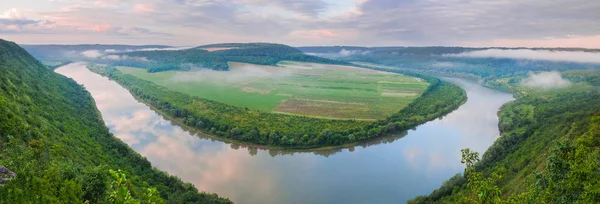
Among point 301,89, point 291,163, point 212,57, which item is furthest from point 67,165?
point 212,57

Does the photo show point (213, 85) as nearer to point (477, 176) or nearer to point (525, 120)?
point (525, 120)

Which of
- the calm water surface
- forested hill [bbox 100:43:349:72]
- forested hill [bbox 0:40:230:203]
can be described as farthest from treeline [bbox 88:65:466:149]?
forested hill [bbox 100:43:349:72]

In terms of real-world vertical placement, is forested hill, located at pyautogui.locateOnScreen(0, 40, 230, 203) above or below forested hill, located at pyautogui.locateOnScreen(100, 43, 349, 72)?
below

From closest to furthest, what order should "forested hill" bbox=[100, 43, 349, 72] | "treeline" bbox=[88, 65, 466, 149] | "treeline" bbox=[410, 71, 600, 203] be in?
A: "treeline" bbox=[410, 71, 600, 203] → "treeline" bbox=[88, 65, 466, 149] → "forested hill" bbox=[100, 43, 349, 72]

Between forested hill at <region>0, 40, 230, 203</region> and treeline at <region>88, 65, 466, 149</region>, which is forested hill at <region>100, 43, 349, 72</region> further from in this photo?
forested hill at <region>0, 40, 230, 203</region>

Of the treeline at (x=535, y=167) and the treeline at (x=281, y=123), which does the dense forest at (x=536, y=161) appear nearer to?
the treeline at (x=535, y=167)

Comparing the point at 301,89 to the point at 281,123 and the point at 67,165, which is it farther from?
the point at 67,165

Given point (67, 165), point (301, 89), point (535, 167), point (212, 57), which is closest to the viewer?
point (67, 165)
